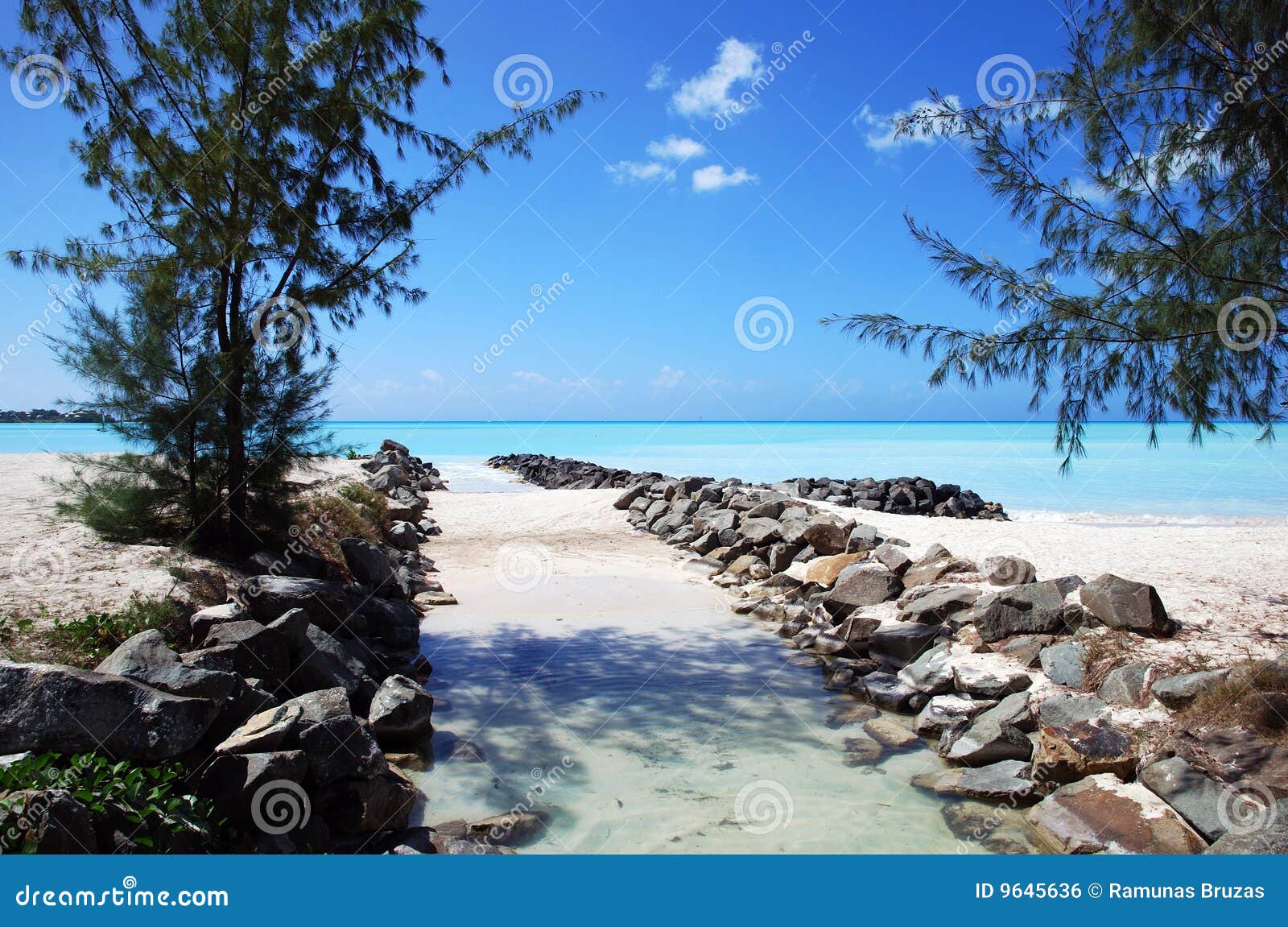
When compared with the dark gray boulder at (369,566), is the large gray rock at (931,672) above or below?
below

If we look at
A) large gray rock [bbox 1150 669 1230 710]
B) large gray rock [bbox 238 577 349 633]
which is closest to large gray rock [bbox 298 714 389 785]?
large gray rock [bbox 238 577 349 633]

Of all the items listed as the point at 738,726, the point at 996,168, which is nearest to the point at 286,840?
the point at 738,726

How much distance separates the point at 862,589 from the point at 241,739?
6.28 metres

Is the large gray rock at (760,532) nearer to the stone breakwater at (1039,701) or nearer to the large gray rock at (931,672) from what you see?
the stone breakwater at (1039,701)

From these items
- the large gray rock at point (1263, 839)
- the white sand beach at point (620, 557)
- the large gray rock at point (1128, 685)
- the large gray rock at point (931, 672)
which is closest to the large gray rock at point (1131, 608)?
the white sand beach at point (620, 557)

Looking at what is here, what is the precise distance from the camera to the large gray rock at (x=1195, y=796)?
11.7ft

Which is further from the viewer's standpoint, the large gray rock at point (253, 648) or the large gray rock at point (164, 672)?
the large gray rock at point (253, 648)

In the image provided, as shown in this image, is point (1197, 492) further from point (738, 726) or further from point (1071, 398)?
point (738, 726)

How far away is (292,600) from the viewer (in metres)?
5.91

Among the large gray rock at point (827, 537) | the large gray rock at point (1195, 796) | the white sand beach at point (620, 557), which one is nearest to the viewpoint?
the large gray rock at point (1195, 796)

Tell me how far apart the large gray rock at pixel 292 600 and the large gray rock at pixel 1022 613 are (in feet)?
18.3

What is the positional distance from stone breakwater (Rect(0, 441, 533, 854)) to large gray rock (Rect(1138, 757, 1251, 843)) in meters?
3.39

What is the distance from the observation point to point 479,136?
7.96 metres

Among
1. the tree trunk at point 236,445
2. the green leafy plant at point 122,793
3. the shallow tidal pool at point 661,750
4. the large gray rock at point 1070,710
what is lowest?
the shallow tidal pool at point 661,750
